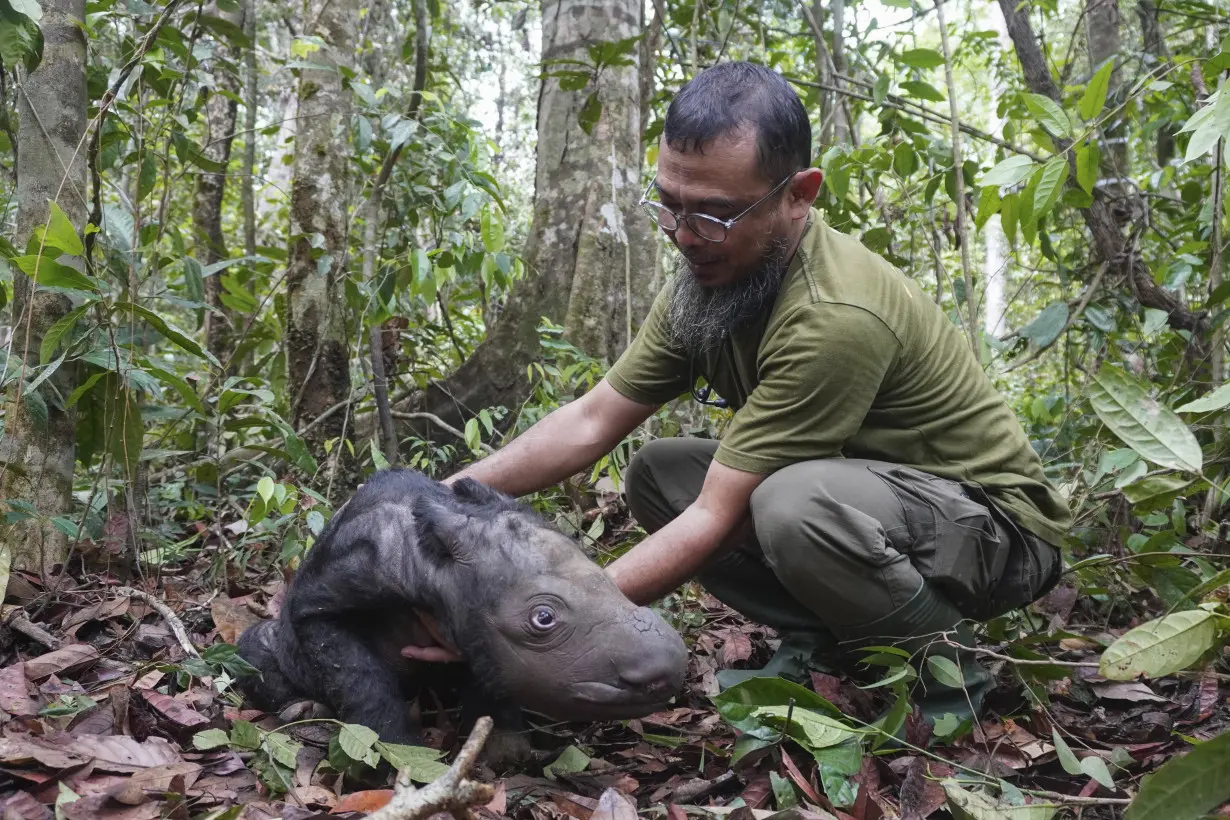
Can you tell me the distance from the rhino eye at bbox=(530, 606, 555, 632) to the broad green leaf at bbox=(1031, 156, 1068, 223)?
200cm

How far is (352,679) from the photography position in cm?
325

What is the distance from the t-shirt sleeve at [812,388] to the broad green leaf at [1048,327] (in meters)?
2.03

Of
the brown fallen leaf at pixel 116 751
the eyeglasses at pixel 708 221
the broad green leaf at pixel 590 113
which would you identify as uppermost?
the broad green leaf at pixel 590 113

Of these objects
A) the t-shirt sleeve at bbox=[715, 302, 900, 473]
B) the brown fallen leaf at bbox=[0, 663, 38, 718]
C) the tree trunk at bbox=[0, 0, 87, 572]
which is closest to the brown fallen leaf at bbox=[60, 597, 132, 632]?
the tree trunk at bbox=[0, 0, 87, 572]

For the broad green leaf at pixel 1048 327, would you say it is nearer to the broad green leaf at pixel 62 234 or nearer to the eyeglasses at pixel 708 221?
the eyeglasses at pixel 708 221

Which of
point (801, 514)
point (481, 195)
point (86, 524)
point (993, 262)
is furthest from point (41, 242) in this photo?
point (993, 262)

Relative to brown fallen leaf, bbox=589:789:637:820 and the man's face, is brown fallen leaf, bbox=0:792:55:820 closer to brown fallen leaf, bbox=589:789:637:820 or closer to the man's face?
brown fallen leaf, bbox=589:789:637:820

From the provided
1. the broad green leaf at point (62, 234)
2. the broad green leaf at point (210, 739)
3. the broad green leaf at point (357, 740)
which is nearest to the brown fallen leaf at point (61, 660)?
the broad green leaf at point (210, 739)

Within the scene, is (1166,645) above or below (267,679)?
above

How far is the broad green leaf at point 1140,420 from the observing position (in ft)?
8.61

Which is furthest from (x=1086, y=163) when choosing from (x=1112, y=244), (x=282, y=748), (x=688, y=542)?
(x=282, y=748)

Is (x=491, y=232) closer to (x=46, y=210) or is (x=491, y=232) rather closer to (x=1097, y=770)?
(x=46, y=210)

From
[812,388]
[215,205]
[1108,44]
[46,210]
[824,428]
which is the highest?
[1108,44]

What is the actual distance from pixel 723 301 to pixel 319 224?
9.56 feet
